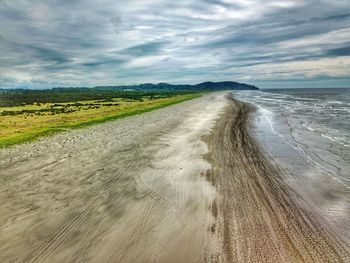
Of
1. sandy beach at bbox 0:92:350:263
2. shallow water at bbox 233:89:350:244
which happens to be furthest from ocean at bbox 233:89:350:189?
sandy beach at bbox 0:92:350:263

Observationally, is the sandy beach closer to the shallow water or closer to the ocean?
the shallow water

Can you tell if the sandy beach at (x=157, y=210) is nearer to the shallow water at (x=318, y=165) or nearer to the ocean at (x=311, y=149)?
the shallow water at (x=318, y=165)

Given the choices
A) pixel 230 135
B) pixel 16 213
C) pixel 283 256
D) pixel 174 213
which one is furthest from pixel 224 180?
pixel 230 135

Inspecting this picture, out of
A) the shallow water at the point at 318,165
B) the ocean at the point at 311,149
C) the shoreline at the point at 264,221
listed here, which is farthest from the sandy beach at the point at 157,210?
the ocean at the point at 311,149

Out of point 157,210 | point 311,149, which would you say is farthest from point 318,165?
point 157,210

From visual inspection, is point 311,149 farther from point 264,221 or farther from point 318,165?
point 264,221
